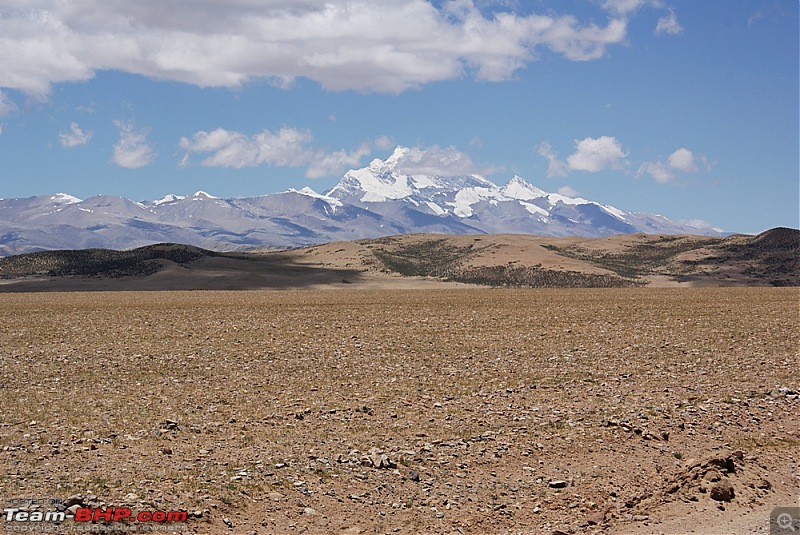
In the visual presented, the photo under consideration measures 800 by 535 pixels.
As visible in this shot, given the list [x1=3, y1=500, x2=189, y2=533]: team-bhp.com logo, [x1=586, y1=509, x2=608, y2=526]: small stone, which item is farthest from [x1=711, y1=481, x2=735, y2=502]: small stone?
[x1=3, y1=500, x2=189, y2=533]: team-bhp.com logo

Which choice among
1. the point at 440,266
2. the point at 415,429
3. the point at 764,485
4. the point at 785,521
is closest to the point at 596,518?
the point at 785,521

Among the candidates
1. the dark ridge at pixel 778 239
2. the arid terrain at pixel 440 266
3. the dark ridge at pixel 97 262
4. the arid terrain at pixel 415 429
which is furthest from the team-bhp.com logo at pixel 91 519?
the dark ridge at pixel 778 239

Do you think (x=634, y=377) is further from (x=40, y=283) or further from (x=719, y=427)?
(x=40, y=283)

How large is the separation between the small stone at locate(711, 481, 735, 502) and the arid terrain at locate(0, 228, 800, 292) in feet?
300

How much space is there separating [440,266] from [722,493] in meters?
129

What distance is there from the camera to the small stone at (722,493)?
11.7 metres

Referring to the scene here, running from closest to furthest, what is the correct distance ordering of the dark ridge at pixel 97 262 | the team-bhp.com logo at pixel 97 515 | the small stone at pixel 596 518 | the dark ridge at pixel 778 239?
the team-bhp.com logo at pixel 97 515
the small stone at pixel 596 518
the dark ridge at pixel 97 262
the dark ridge at pixel 778 239

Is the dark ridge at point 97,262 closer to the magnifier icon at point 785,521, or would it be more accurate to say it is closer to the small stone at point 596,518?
the small stone at point 596,518

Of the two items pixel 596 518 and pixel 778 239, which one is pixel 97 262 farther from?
pixel 596 518

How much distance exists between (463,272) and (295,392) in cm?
11030

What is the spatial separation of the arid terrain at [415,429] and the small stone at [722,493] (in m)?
0.02

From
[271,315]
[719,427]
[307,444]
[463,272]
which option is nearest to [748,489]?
[719,427]

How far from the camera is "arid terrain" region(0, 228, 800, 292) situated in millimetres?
108062

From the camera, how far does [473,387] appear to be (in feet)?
63.5
